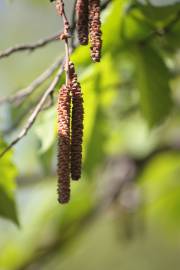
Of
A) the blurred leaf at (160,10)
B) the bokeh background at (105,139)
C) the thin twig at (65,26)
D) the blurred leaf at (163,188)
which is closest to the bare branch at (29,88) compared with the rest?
the bokeh background at (105,139)

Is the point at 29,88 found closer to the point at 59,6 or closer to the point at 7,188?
the point at 7,188

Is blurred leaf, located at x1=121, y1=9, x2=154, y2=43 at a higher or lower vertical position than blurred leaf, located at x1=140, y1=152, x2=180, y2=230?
lower

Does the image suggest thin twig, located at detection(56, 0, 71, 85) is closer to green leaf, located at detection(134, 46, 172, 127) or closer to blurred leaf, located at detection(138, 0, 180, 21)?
blurred leaf, located at detection(138, 0, 180, 21)

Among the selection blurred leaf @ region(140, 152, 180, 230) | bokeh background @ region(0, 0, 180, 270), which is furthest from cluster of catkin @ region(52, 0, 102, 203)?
blurred leaf @ region(140, 152, 180, 230)

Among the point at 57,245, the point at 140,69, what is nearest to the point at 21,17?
the point at 57,245

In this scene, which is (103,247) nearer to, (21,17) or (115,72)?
(21,17)
